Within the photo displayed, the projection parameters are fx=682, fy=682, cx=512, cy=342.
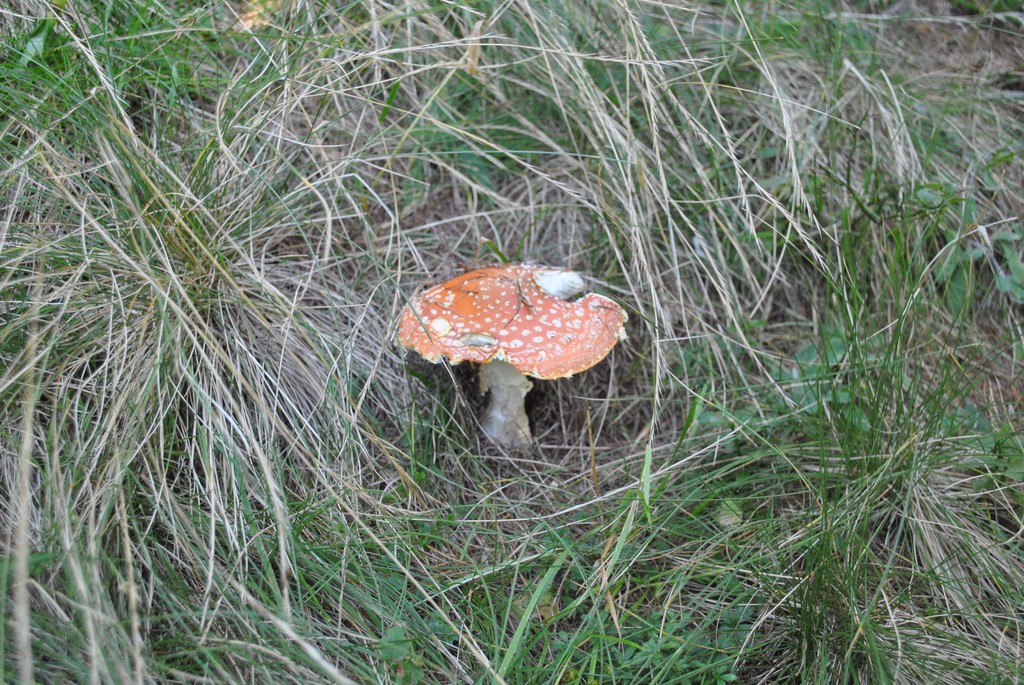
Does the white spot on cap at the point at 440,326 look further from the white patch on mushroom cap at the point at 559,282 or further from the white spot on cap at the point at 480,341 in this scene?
→ the white patch on mushroom cap at the point at 559,282

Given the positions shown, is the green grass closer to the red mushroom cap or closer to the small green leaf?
the small green leaf

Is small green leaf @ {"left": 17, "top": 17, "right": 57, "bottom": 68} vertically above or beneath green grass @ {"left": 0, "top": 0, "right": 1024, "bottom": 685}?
above

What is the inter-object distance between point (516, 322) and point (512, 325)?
0.7 inches

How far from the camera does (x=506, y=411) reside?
8.44 ft

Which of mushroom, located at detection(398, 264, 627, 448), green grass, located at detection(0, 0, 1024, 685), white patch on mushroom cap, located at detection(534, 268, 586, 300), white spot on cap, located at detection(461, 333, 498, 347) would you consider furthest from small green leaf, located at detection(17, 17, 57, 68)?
white patch on mushroom cap, located at detection(534, 268, 586, 300)

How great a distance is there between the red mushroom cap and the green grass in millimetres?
210

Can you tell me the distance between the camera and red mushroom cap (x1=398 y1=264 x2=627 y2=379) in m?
2.10

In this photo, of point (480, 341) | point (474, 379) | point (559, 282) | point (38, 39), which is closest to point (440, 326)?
point (480, 341)

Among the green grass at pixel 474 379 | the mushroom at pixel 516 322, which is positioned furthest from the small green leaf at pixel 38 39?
the mushroom at pixel 516 322

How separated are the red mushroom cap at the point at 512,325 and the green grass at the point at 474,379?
210mm

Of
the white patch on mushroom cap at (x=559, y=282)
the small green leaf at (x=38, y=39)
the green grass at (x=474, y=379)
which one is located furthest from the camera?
the white patch on mushroom cap at (x=559, y=282)

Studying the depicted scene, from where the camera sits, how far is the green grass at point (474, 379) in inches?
65.2

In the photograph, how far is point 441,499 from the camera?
224 cm

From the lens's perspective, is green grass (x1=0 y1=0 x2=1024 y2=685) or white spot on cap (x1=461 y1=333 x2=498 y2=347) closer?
green grass (x1=0 y1=0 x2=1024 y2=685)
